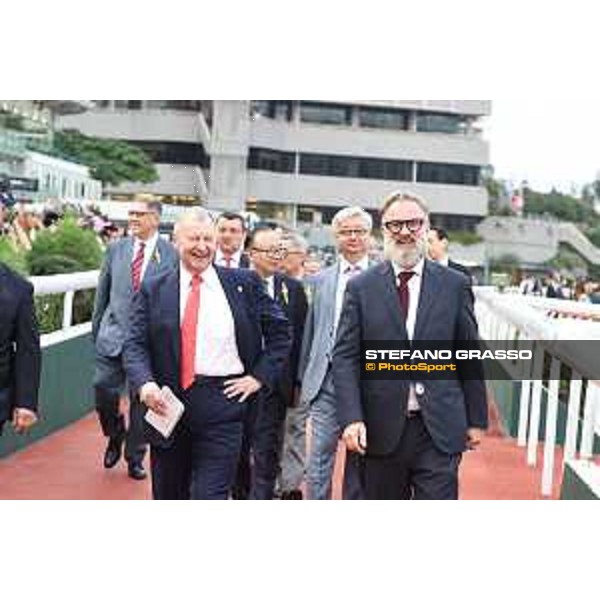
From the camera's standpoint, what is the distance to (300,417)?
550cm

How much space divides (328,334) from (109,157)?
4.36ft

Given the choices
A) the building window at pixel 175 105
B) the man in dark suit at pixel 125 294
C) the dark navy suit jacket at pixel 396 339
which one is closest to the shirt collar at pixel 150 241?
the man in dark suit at pixel 125 294

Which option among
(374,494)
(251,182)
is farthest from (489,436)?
(374,494)

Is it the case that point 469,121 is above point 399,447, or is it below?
above

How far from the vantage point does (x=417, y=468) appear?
13.5 ft

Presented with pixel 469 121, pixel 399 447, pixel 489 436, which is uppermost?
pixel 469 121

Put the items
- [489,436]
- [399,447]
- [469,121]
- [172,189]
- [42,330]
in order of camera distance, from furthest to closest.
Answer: [489,436] < [42,330] < [172,189] < [469,121] < [399,447]

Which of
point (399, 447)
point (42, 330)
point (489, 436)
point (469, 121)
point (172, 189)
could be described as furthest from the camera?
point (489, 436)

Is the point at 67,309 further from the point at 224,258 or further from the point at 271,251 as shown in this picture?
the point at 271,251

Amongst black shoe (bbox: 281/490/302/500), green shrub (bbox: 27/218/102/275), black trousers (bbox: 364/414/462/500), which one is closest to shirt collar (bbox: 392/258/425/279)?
black trousers (bbox: 364/414/462/500)

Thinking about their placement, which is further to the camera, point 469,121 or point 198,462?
point 469,121

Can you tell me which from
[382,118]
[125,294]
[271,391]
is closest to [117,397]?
[125,294]

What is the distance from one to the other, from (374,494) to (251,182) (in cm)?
174

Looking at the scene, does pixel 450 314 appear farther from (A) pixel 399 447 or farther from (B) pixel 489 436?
(B) pixel 489 436
